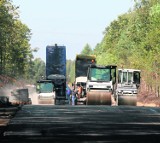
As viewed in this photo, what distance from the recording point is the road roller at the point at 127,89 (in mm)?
42250

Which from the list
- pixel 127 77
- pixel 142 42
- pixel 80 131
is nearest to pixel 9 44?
pixel 142 42

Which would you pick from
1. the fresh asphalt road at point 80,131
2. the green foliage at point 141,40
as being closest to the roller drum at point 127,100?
the fresh asphalt road at point 80,131

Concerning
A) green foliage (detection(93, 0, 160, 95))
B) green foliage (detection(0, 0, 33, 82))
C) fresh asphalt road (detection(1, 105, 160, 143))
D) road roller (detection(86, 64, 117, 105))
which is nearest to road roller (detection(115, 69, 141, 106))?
road roller (detection(86, 64, 117, 105))

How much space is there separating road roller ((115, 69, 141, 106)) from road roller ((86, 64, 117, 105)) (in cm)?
88

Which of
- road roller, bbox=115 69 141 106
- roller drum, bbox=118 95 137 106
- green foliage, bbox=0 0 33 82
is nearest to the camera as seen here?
road roller, bbox=115 69 141 106

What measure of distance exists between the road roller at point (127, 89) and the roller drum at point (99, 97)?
1.13 m

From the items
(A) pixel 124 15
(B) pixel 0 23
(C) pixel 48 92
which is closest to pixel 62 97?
(C) pixel 48 92

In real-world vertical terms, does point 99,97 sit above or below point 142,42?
below

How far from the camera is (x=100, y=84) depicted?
135 feet

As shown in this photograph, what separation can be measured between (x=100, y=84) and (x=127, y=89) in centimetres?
223

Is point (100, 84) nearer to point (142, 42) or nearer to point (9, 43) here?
point (142, 42)

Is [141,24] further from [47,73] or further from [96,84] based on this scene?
[96,84]

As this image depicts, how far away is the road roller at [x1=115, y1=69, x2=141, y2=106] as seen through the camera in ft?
139

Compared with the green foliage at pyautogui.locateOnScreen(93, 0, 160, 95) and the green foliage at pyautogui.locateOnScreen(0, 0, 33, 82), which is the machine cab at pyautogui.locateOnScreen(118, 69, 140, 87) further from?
the green foliage at pyautogui.locateOnScreen(0, 0, 33, 82)
